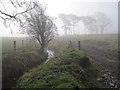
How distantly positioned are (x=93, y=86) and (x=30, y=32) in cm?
2345

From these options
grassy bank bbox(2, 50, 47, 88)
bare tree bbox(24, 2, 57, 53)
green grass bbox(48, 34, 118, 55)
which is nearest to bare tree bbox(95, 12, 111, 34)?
green grass bbox(48, 34, 118, 55)

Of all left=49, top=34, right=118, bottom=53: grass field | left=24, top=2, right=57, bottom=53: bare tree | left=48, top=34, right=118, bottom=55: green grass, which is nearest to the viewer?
left=24, top=2, right=57, bottom=53: bare tree

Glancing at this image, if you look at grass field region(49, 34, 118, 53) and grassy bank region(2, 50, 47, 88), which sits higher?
grass field region(49, 34, 118, 53)

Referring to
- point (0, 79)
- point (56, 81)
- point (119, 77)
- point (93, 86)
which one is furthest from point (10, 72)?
point (119, 77)

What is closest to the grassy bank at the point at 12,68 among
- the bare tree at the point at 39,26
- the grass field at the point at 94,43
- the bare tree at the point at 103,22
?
the bare tree at the point at 39,26

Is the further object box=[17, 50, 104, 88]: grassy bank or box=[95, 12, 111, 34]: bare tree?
box=[95, 12, 111, 34]: bare tree

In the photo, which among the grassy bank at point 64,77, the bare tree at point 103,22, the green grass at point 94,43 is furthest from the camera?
the bare tree at point 103,22

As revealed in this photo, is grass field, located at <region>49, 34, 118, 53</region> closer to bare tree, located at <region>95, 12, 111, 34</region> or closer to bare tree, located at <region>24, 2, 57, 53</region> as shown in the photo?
bare tree, located at <region>24, 2, 57, 53</region>

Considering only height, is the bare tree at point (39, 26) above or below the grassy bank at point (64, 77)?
above

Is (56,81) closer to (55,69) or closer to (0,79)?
(55,69)

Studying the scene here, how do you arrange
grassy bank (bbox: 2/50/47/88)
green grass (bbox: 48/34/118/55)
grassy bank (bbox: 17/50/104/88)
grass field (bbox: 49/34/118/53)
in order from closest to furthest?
grassy bank (bbox: 17/50/104/88) < grassy bank (bbox: 2/50/47/88) < green grass (bbox: 48/34/118/55) < grass field (bbox: 49/34/118/53)

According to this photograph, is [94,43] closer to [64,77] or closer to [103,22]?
[64,77]

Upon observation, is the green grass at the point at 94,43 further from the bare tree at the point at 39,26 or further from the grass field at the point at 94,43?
the bare tree at the point at 39,26

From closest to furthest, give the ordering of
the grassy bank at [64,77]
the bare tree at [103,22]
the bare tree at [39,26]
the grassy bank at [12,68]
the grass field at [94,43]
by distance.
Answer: the grassy bank at [64,77] < the grassy bank at [12,68] < the bare tree at [39,26] < the grass field at [94,43] < the bare tree at [103,22]
